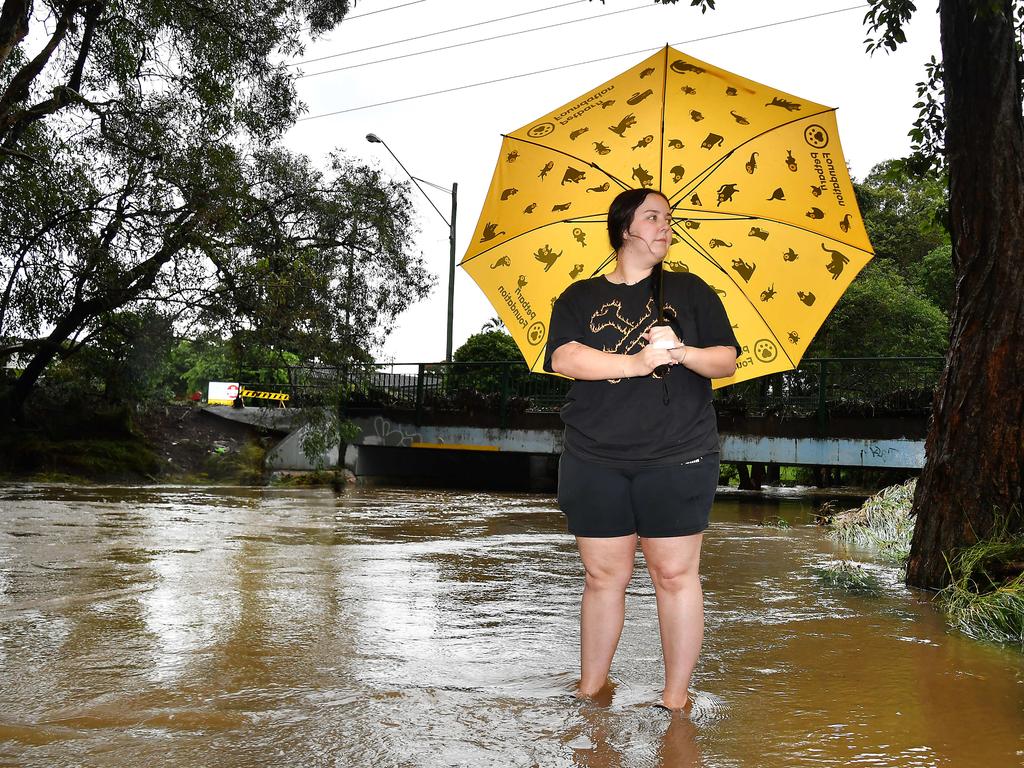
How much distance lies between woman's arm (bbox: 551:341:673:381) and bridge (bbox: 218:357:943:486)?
13.1 m

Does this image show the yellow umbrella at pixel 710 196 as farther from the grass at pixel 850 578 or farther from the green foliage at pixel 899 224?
the green foliage at pixel 899 224

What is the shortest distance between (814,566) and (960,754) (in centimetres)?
463

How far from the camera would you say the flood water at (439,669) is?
267 centimetres

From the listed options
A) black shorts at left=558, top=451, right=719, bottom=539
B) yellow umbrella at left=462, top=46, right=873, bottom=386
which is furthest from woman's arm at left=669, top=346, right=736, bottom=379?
yellow umbrella at left=462, top=46, right=873, bottom=386

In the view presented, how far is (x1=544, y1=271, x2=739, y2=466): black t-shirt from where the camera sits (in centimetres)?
295

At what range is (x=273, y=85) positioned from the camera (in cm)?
1756

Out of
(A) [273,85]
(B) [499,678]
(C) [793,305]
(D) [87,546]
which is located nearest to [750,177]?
(C) [793,305]

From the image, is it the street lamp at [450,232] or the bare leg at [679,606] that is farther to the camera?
the street lamp at [450,232]

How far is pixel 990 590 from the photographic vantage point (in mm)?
5043

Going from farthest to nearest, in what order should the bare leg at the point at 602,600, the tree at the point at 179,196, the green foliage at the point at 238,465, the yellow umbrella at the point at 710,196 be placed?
1. the green foliage at the point at 238,465
2. the tree at the point at 179,196
3. the yellow umbrella at the point at 710,196
4. the bare leg at the point at 602,600

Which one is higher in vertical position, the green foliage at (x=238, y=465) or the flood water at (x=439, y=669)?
the green foliage at (x=238, y=465)

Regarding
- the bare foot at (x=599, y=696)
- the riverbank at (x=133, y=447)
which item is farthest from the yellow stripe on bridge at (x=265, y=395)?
the bare foot at (x=599, y=696)

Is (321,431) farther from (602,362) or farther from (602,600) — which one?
(602,362)

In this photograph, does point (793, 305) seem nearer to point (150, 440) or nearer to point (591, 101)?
point (591, 101)
